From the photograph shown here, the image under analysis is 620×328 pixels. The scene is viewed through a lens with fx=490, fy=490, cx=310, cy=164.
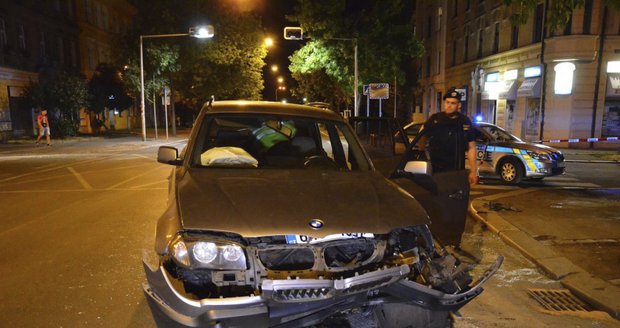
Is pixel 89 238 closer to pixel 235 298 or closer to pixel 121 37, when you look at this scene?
pixel 235 298

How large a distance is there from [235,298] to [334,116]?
2.64 meters

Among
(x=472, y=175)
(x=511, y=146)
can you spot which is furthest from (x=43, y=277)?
(x=511, y=146)

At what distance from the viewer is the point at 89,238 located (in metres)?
6.53

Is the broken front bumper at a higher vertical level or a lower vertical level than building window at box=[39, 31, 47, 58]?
lower

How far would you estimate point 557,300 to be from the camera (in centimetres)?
470

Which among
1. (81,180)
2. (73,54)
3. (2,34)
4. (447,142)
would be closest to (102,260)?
(447,142)

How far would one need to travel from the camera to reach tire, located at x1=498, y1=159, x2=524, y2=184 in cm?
1142

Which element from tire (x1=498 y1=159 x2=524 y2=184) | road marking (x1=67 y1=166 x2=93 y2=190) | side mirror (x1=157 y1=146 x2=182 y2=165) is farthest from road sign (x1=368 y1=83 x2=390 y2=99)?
side mirror (x1=157 y1=146 x2=182 y2=165)

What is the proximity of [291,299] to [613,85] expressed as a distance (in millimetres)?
24618

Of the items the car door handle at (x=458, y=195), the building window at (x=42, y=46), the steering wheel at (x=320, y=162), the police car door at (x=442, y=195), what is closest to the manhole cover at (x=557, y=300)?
the police car door at (x=442, y=195)

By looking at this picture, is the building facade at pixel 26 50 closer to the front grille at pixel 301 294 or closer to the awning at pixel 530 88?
the awning at pixel 530 88

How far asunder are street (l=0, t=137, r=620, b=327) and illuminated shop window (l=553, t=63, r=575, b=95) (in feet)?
41.8

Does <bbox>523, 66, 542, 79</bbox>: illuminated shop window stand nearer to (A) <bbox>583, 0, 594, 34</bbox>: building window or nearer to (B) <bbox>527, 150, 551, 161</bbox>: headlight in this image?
(A) <bbox>583, 0, 594, 34</bbox>: building window

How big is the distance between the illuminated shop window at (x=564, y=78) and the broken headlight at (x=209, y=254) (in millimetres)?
23672
